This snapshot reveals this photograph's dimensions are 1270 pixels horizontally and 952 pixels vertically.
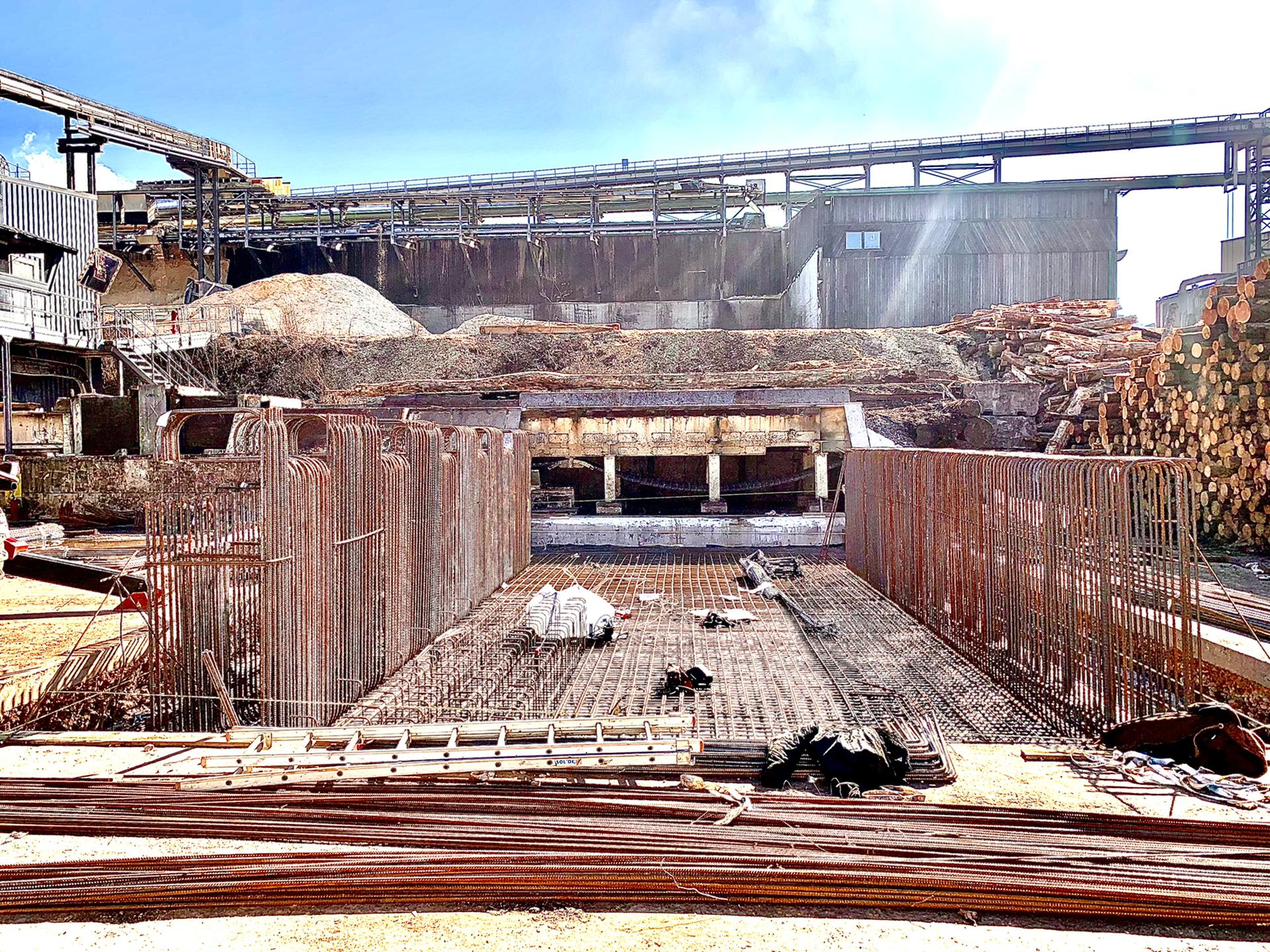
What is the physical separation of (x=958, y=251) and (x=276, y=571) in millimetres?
29065

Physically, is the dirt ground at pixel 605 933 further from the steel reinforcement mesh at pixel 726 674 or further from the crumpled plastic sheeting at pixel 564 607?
the crumpled plastic sheeting at pixel 564 607

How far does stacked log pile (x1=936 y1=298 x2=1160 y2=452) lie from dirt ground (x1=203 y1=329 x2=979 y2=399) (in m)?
1.19

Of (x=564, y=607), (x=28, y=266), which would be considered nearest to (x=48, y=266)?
(x=28, y=266)

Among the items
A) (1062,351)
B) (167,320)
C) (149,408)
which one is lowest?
(149,408)

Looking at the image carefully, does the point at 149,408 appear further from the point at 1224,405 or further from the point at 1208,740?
the point at 1208,740

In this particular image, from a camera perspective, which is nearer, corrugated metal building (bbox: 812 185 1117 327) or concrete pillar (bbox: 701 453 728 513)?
concrete pillar (bbox: 701 453 728 513)

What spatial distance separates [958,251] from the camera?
2970cm

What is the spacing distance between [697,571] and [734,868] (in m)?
8.44

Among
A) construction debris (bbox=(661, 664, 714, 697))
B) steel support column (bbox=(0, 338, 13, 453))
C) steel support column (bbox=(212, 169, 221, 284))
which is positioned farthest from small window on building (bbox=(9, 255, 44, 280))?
construction debris (bbox=(661, 664, 714, 697))

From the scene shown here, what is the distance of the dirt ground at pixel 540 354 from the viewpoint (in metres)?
25.3

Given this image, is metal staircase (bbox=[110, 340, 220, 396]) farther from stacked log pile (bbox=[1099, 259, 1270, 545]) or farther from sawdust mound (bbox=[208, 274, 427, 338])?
stacked log pile (bbox=[1099, 259, 1270, 545])

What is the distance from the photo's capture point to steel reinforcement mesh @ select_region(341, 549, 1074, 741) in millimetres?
5781

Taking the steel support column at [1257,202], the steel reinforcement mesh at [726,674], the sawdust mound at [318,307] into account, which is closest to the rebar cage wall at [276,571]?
Result: the steel reinforcement mesh at [726,674]

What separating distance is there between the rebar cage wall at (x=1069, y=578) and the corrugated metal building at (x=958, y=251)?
23455mm
